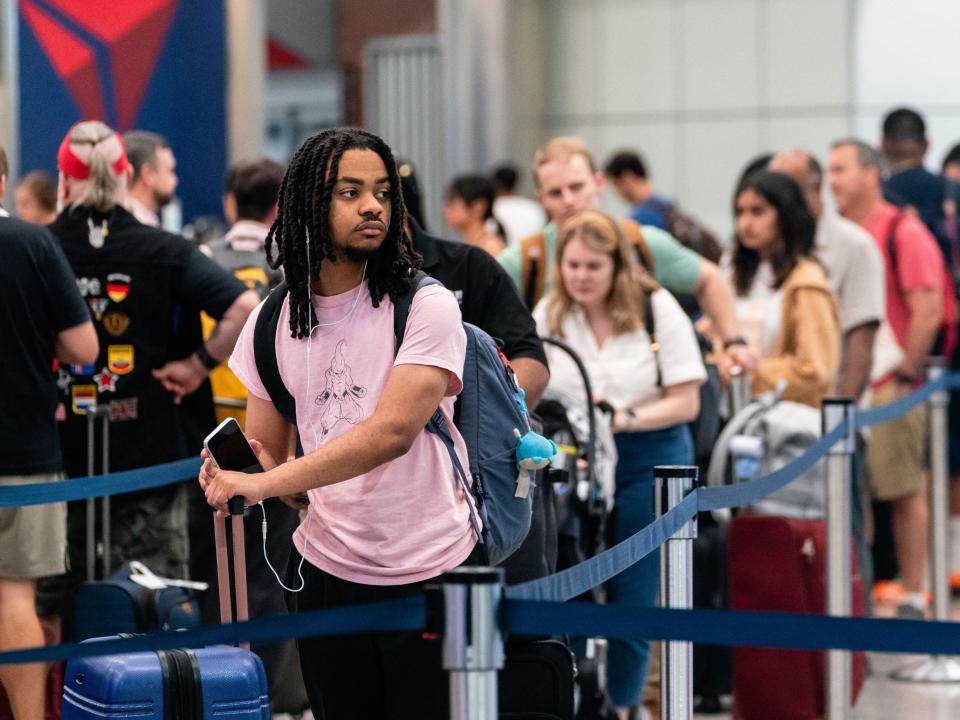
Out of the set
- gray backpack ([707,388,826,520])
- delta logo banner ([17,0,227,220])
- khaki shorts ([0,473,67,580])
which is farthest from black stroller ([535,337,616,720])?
delta logo banner ([17,0,227,220])

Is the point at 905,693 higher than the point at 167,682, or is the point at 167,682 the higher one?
the point at 167,682

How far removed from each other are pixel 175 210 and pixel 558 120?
5.76 metres

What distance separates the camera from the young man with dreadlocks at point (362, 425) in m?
3.05

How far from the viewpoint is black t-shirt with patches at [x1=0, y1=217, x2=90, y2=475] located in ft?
14.6

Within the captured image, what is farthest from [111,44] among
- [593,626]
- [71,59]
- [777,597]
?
[593,626]

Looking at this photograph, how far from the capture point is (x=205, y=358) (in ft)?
17.0

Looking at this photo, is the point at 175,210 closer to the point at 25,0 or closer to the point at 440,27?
the point at 25,0

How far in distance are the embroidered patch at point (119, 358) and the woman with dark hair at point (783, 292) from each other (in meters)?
2.15

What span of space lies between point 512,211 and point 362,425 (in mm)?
7742

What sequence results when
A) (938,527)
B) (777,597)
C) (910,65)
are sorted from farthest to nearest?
(910,65) → (938,527) → (777,597)

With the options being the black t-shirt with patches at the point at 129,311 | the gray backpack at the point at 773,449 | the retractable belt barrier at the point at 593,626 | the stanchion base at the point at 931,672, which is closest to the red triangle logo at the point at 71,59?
the black t-shirt with patches at the point at 129,311

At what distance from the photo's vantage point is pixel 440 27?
14086 mm

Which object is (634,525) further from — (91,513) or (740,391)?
(91,513)

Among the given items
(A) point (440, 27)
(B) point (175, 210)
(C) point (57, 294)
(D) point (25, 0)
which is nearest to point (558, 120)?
(A) point (440, 27)
